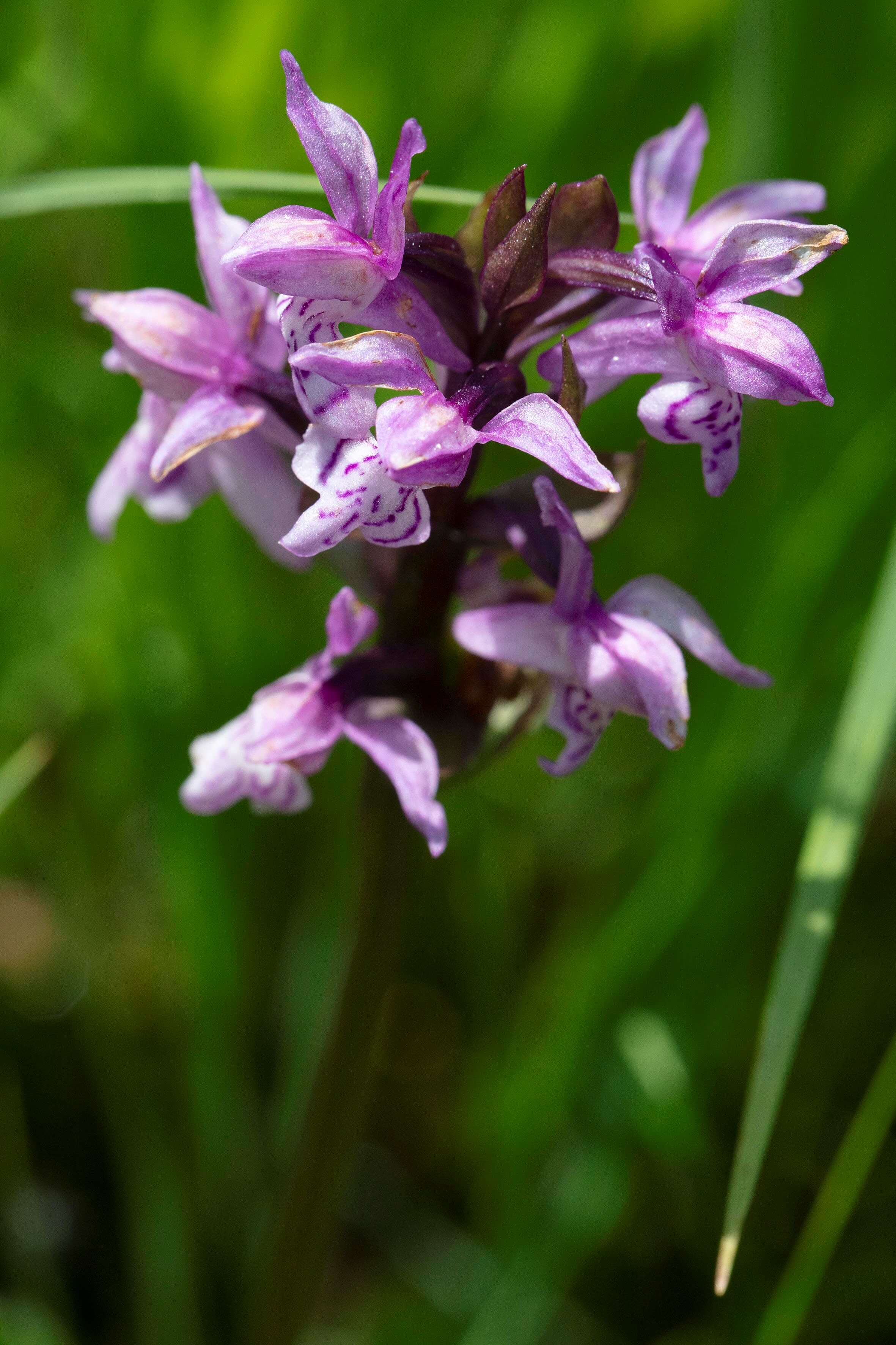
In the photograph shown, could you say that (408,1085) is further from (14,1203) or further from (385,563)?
(385,563)

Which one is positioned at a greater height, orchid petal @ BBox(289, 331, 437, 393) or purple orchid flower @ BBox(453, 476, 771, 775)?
orchid petal @ BBox(289, 331, 437, 393)

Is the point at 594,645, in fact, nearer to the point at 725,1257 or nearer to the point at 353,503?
the point at 353,503

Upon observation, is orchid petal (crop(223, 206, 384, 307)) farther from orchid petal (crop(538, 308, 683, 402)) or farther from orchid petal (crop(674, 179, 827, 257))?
orchid petal (crop(674, 179, 827, 257))

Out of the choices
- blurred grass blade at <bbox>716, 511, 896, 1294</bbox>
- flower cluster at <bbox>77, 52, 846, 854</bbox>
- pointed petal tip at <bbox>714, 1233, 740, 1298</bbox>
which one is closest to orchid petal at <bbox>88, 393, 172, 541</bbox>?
flower cluster at <bbox>77, 52, 846, 854</bbox>

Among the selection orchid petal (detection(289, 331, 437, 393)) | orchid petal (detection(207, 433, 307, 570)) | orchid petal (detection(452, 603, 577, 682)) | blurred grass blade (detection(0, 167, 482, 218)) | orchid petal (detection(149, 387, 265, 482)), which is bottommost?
orchid petal (detection(452, 603, 577, 682))

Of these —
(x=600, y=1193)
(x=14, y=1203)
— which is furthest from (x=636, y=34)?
(x=14, y=1203)

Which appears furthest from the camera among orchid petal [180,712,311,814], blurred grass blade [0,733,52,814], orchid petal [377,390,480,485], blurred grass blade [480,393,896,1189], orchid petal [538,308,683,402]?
blurred grass blade [480,393,896,1189]
